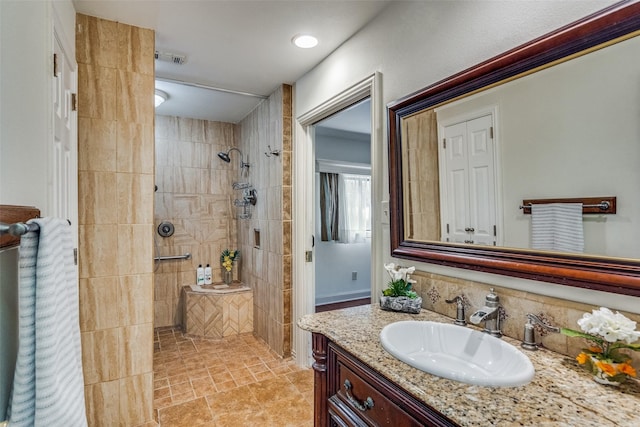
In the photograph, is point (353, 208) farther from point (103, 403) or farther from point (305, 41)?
point (103, 403)

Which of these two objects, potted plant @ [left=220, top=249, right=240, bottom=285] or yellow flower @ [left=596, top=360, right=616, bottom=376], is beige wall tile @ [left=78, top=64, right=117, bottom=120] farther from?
yellow flower @ [left=596, top=360, right=616, bottom=376]

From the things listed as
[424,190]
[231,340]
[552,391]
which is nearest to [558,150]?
[424,190]

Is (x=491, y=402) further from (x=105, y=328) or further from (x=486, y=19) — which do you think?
(x=105, y=328)

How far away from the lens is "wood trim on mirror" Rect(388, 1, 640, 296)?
0.90 metres

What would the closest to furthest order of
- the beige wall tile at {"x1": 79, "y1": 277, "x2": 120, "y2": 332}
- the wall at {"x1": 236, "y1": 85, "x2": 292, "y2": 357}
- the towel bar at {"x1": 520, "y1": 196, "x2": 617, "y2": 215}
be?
the towel bar at {"x1": 520, "y1": 196, "x2": 617, "y2": 215} → the beige wall tile at {"x1": 79, "y1": 277, "x2": 120, "y2": 332} → the wall at {"x1": 236, "y1": 85, "x2": 292, "y2": 357}

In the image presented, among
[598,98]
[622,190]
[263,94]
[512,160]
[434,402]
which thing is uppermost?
[263,94]

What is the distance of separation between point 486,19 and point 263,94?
89.4 inches

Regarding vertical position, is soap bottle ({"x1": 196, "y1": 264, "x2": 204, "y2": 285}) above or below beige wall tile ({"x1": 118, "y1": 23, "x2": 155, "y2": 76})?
below

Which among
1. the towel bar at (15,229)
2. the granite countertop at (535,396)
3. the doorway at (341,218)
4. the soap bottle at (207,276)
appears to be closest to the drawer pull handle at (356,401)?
the granite countertop at (535,396)

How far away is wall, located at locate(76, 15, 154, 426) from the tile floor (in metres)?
0.28

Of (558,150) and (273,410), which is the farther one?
(273,410)

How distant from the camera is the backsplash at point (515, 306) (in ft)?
3.31

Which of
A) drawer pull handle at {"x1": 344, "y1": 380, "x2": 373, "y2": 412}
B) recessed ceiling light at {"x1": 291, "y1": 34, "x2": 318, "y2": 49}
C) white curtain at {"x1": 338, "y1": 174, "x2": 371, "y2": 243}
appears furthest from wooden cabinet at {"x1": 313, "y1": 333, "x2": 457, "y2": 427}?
white curtain at {"x1": 338, "y1": 174, "x2": 371, "y2": 243}

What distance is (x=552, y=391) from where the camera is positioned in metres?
0.82
